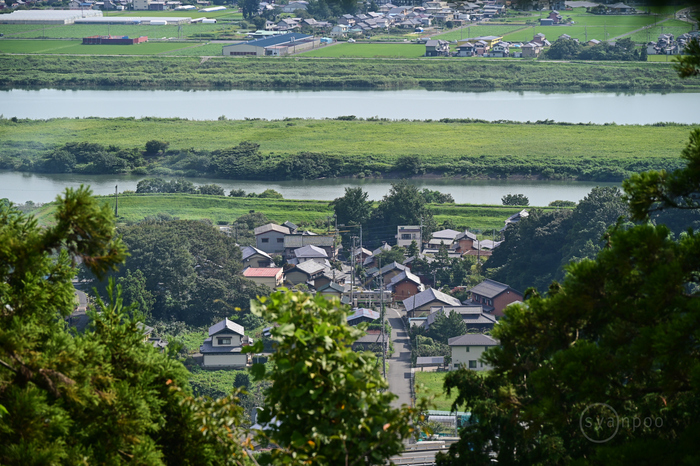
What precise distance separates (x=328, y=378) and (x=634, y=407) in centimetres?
99

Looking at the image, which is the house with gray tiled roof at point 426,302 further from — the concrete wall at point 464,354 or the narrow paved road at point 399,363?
the concrete wall at point 464,354

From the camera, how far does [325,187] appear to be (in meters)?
11.5

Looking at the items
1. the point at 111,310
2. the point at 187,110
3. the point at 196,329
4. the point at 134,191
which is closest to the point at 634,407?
the point at 111,310

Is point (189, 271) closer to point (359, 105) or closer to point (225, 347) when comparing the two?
point (225, 347)

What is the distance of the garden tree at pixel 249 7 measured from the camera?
947 inches

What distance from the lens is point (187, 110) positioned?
1656cm

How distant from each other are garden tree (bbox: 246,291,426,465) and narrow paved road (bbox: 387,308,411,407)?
11.4 ft

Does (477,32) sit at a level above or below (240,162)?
above

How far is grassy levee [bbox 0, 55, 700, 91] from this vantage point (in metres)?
18.1

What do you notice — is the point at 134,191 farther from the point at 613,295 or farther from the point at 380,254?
the point at 613,295

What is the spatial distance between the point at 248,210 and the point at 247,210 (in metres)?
0.01

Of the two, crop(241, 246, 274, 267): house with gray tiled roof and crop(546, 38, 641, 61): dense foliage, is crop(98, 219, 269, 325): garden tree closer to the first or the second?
crop(241, 246, 274, 267): house with gray tiled roof

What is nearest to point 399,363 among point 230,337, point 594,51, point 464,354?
point 464,354
